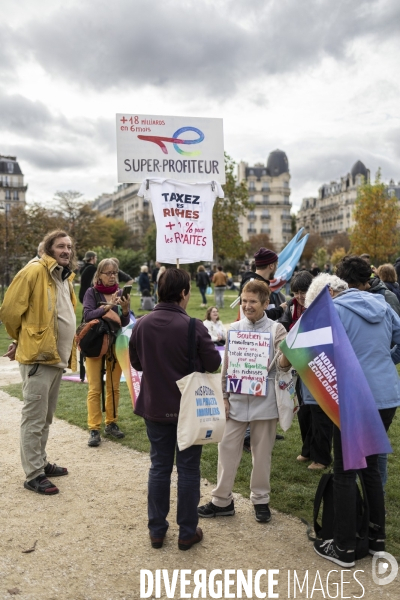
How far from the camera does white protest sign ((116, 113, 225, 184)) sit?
21.3 ft

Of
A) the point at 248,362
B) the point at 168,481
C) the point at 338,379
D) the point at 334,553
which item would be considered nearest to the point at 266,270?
the point at 248,362

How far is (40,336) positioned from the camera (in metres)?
4.84

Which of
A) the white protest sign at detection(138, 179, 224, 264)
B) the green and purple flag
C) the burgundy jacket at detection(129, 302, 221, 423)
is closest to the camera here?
the green and purple flag

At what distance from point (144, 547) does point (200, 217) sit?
3769mm

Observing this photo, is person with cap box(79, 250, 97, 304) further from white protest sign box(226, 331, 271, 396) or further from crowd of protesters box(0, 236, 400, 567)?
white protest sign box(226, 331, 271, 396)

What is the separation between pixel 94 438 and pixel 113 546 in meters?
2.31

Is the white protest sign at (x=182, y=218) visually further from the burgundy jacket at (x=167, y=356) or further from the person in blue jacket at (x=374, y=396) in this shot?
the person in blue jacket at (x=374, y=396)

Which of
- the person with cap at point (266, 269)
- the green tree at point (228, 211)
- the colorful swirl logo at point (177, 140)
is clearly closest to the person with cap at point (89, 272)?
the colorful swirl logo at point (177, 140)

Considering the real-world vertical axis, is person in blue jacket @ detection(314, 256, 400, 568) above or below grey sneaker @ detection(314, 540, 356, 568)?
above

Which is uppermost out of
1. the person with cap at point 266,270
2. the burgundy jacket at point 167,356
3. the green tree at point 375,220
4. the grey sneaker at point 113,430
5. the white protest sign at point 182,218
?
the green tree at point 375,220

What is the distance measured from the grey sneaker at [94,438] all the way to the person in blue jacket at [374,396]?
3003 millimetres

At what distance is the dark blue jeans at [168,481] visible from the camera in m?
3.87

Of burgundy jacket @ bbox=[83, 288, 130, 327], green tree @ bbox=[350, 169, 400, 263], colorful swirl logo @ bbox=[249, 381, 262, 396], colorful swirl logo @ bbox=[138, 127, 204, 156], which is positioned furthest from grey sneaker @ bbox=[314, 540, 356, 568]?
green tree @ bbox=[350, 169, 400, 263]

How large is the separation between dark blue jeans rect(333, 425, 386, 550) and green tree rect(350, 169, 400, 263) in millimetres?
37262
